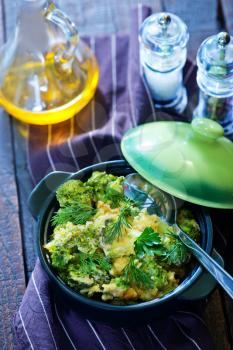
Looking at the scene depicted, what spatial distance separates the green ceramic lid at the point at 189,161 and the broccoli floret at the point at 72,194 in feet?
0.30

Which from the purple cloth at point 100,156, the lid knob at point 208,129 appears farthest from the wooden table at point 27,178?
the lid knob at point 208,129

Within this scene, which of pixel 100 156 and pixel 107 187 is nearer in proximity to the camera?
pixel 107 187

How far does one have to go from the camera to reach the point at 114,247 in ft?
2.99

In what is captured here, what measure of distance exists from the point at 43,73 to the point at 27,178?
206mm

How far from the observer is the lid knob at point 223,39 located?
101 cm

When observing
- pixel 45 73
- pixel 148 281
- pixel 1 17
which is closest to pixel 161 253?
pixel 148 281

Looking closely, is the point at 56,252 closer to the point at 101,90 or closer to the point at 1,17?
the point at 101,90

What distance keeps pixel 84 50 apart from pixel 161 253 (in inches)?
19.4

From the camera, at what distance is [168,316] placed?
36.7 inches

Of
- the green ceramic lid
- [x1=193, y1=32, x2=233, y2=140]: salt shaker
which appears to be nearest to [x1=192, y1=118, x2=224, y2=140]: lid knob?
the green ceramic lid

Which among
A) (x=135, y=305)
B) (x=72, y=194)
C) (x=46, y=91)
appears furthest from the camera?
(x=46, y=91)

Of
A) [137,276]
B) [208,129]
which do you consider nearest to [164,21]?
[208,129]

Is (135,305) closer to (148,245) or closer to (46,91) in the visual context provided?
(148,245)

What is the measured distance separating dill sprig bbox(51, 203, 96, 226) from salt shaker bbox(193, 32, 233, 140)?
1.03 feet
